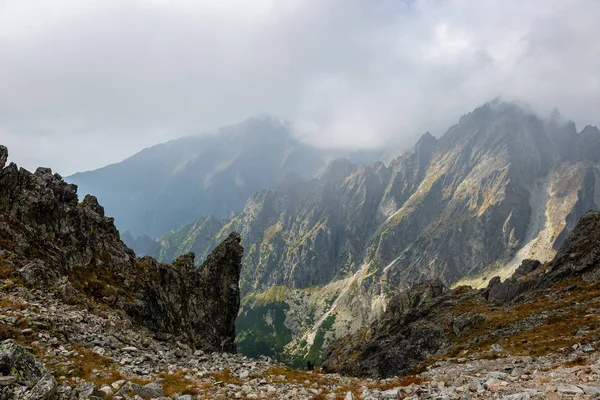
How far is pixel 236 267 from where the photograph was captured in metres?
93.6

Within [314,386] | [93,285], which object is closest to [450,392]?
[314,386]

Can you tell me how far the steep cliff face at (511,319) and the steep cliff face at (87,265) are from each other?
45634 mm

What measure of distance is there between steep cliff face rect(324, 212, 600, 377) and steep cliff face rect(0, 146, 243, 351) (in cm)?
4563

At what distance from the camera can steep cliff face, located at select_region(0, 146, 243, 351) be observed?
38656 mm

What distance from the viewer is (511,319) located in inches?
2872

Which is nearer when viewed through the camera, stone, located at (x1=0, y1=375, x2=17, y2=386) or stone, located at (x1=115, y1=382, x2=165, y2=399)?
stone, located at (x1=0, y1=375, x2=17, y2=386)

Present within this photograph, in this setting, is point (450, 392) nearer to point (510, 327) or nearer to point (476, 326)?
point (510, 327)

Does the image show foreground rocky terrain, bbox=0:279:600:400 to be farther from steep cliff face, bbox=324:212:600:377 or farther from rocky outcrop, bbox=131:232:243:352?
steep cliff face, bbox=324:212:600:377

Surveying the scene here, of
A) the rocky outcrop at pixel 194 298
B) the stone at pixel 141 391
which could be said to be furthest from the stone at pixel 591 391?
the rocky outcrop at pixel 194 298

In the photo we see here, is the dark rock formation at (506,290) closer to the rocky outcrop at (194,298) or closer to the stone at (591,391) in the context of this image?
the rocky outcrop at (194,298)

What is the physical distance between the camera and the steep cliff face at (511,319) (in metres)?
51.7

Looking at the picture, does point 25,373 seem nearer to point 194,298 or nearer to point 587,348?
point 587,348

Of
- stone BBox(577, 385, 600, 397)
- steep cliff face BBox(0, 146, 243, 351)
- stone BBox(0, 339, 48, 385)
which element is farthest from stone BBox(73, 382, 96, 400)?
steep cliff face BBox(0, 146, 243, 351)

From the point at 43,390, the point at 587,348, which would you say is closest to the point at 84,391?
the point at 43,390
